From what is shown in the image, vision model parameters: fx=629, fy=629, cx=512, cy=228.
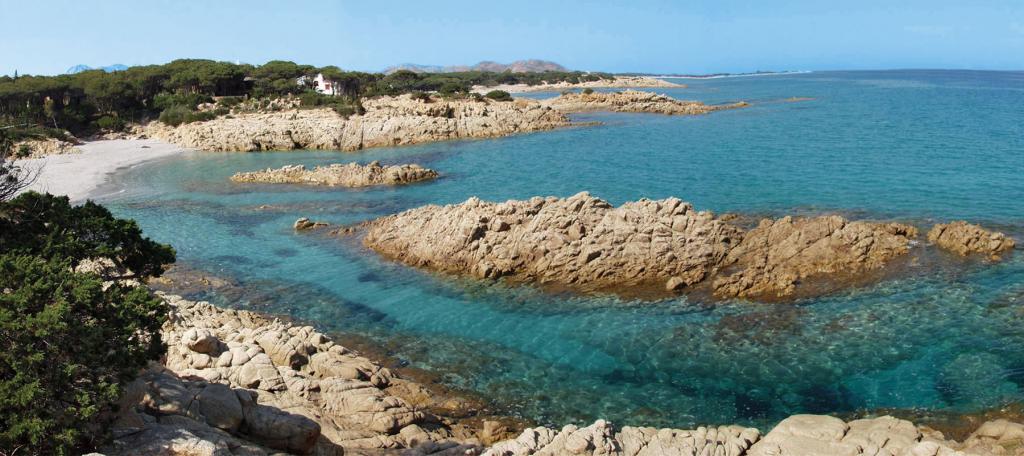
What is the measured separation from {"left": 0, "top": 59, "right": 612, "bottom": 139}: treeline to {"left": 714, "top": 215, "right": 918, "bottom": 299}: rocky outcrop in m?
59.0

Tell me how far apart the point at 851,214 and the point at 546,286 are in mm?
16438

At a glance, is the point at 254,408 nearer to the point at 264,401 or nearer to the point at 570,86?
the point at 264,401

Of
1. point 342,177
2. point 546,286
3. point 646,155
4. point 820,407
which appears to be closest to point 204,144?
point 342,177

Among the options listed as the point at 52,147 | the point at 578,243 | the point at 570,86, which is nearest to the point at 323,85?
the point at 52,147

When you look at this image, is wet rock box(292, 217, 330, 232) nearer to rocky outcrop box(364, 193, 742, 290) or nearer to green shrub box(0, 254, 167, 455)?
rocky outcrop box(364, 193, 742, 290)

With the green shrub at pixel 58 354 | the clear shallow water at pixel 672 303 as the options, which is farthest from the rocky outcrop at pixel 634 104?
the green shrub at pixel 58 354

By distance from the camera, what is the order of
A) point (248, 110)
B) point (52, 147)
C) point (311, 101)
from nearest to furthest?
point (52, 147) < point (248, 110) < point (311, 101)

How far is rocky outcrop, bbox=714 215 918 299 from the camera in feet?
70.9

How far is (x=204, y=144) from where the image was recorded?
214 ft

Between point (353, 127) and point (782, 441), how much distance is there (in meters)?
60.9

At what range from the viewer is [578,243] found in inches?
969

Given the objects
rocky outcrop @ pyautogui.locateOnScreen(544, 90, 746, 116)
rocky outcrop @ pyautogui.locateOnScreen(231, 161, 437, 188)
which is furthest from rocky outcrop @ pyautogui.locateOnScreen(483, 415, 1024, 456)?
rocky outcrop @ pyautogui.locateOnScreen(544, 90, 746, 116)

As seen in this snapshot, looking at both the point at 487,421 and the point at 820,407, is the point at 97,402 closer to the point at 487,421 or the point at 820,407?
the point at 487,421

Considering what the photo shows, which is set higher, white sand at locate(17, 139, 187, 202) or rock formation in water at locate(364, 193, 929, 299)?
white sand at locate(17, 139, 187, 202)
